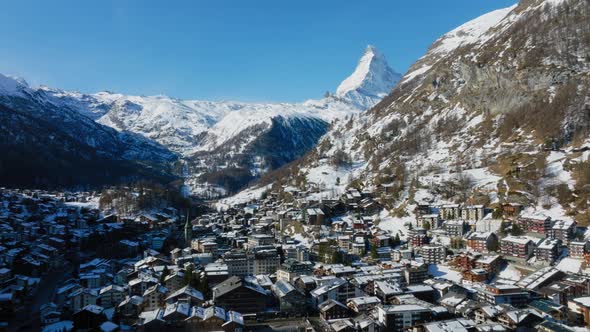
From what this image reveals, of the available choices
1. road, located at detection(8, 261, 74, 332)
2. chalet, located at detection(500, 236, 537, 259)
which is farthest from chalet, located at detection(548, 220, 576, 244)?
road, located at detection(8, 261, 74, 332)

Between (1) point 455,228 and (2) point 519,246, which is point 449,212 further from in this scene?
(2) point 519,246

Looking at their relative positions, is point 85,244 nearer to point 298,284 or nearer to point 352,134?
point 298,284

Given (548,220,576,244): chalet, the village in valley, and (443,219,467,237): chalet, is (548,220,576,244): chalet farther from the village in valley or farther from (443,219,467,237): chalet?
(443,219,467,237): chalet

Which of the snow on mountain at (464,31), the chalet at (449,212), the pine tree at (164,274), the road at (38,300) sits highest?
the snow on mountain at (464,31)

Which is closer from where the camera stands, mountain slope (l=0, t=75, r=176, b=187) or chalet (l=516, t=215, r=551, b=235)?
chalet (l=516, t=215, r=551, b=235)

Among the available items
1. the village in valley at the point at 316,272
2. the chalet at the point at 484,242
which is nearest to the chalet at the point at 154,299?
the village in valley at the point at 316,272

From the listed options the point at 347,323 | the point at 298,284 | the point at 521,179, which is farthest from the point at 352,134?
the point at 347,323

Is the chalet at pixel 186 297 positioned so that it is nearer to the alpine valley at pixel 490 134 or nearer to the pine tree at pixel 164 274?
the pine tree at pixel 164 274
